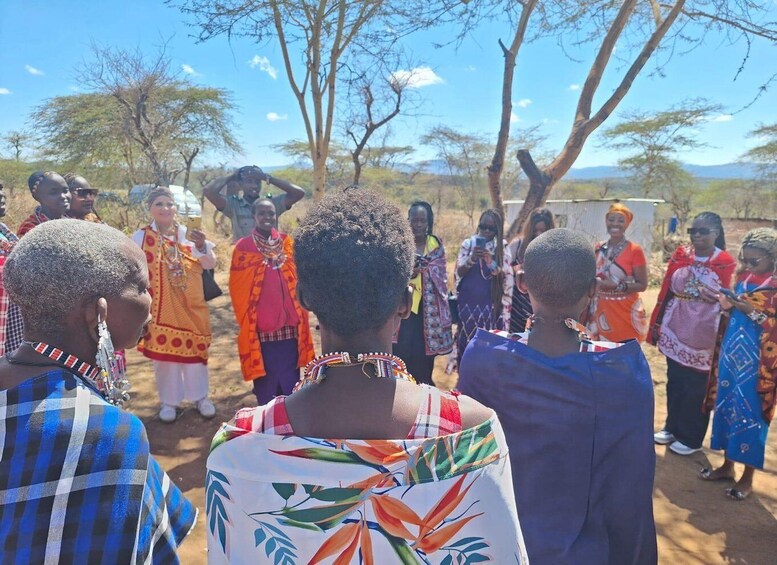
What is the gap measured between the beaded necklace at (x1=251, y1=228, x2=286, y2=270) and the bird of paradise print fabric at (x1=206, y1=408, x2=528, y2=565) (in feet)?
9.04

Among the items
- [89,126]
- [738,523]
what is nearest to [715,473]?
[738,523]

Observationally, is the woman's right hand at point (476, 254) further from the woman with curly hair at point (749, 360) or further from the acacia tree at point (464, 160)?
the acacia tree at point (464, 160)

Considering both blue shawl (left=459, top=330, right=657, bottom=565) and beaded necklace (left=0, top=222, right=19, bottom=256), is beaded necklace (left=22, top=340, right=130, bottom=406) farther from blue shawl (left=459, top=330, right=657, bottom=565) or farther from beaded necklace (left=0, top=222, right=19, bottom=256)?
beaded necklace (left=0, top=222, right=19, bottom=256)

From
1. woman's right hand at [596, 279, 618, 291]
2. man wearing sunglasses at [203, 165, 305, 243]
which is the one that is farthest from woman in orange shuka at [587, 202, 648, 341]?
man wearing sunglasses at [203, 165, 305, 243]

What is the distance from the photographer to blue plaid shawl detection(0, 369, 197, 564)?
1.09 meters

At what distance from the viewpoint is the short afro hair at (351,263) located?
1.02 metres

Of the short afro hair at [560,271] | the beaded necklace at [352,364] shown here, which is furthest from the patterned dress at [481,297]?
the beaded necklace at [352,364]

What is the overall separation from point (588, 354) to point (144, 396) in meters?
4.28

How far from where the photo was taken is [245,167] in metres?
4.49

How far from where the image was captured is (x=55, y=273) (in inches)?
47.8

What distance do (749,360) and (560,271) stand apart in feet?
7.45

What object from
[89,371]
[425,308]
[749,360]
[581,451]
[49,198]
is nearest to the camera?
[89,371]

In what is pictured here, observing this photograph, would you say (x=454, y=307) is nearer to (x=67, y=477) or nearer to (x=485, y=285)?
(x=485, y=285)

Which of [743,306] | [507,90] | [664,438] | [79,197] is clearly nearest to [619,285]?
[743,306]
